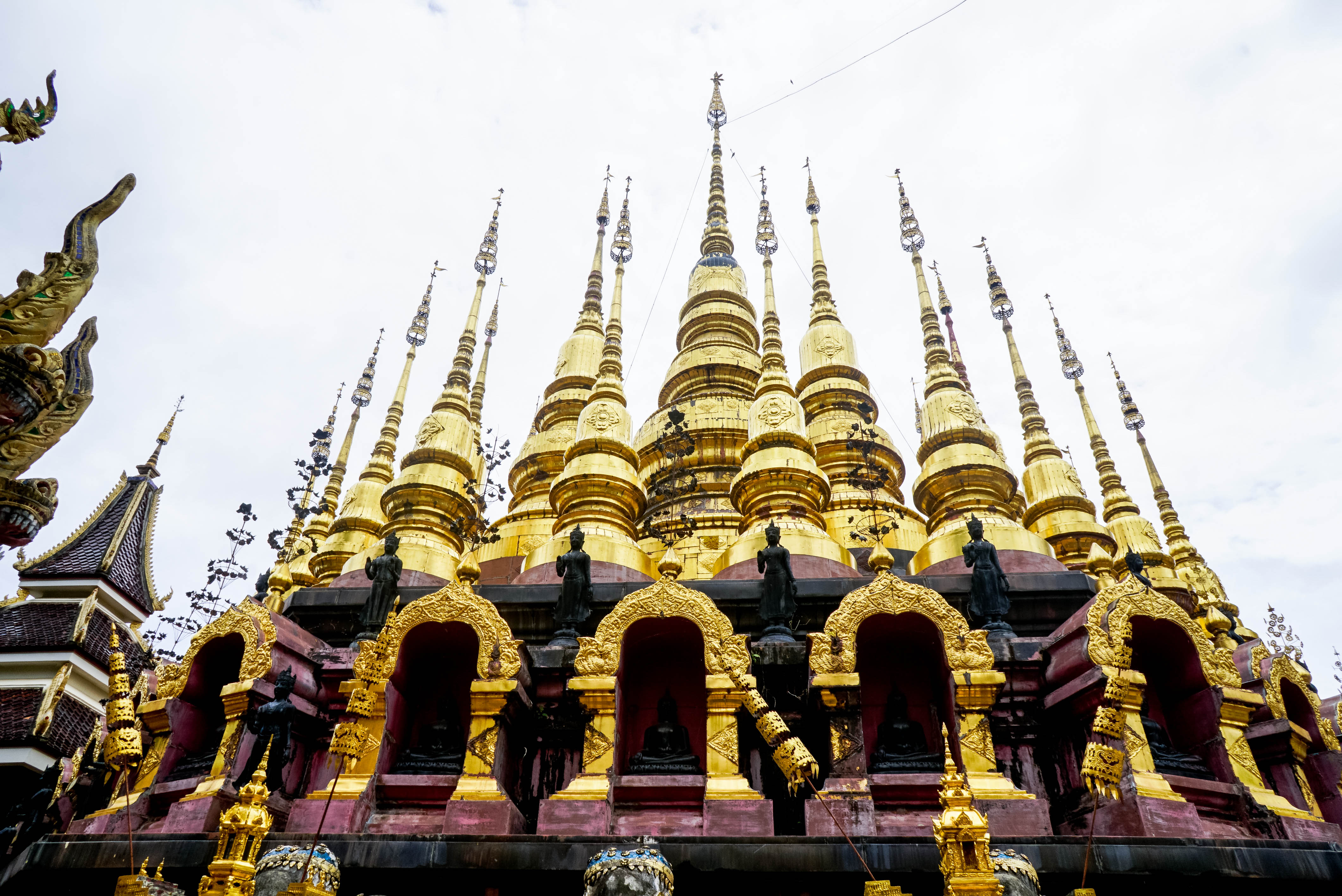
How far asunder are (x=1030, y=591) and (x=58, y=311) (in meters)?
10.4

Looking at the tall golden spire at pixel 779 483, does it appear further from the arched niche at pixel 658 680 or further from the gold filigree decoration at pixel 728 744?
the gold filigree decoration at pixel 728 744

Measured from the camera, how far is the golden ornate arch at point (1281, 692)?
1006 cm

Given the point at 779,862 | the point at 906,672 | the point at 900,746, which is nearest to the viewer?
the point at 779,862

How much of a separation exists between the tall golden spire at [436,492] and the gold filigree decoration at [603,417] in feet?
8.49

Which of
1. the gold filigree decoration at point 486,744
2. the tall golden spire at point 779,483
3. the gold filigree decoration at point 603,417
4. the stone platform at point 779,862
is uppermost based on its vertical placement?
the gold filigree decoration at point 603,417

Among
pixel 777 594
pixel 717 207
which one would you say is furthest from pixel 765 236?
pixel 777 594

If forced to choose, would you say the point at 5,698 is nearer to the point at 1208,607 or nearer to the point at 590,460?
the point at 590,460

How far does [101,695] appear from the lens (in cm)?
1730

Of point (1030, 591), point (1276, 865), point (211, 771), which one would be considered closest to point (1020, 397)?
point (1030, 591)

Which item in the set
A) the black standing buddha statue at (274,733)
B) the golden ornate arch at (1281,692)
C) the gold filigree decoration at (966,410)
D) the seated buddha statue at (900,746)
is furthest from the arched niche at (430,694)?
the gold filigree decoration at (966,410)

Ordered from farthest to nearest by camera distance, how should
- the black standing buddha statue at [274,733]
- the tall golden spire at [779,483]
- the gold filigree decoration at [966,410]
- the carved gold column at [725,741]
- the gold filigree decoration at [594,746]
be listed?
the gold filigree decoration at [966,410]
the tall golden spire at [779,483]
the gold filigree decoration at [594,746]
the black standing buddha statue at [274,733]
the carved gold column at [725,741]

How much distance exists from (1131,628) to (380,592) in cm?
→ 826

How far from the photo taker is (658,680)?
10.4 m

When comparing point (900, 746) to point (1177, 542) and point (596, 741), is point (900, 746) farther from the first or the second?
point (1177, 542)
